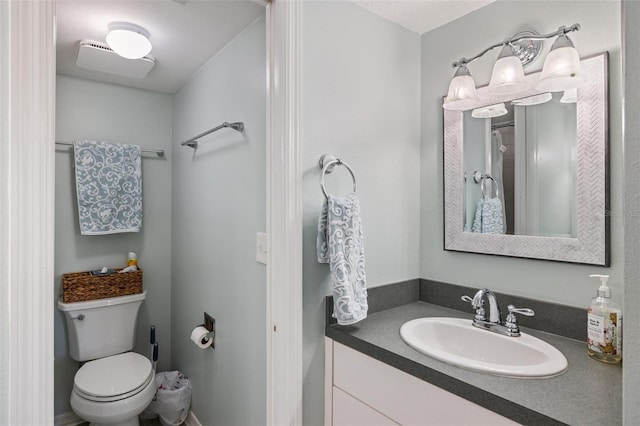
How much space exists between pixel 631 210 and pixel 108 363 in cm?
253

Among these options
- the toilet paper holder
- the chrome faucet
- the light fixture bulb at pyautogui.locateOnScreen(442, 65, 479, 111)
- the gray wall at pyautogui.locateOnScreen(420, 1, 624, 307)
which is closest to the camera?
the gray wall at pyautogui.locateOnScreen(420, 1, 624, 307)

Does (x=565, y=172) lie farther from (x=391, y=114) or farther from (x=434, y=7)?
(x=434, y=7)

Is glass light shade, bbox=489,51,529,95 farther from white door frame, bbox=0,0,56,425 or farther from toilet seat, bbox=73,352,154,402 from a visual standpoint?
toilet seat, bbox=73,352,154,402

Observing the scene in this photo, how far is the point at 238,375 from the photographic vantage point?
1771 mm

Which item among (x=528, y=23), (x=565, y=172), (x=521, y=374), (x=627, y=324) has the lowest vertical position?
(x=521, y=374)

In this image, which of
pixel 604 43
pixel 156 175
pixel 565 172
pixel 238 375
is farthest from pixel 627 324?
pixel 156 175

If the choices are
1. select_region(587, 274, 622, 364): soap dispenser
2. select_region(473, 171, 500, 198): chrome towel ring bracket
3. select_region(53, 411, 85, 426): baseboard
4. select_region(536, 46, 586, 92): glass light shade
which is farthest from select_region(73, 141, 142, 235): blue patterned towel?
select_region(587, 274, 622, 364): soap dispenser

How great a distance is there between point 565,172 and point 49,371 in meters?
1.65

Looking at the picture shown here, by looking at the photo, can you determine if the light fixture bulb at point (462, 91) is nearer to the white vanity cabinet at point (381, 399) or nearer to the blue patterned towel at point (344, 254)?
the blue patterned towel at point (344, 254)

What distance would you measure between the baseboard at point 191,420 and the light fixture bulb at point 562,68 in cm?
245

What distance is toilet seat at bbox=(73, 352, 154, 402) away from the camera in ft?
6.12

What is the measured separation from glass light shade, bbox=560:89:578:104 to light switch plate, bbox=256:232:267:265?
1.23 m

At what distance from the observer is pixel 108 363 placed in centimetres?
215

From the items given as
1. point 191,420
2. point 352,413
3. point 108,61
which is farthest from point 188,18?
point 191,420
